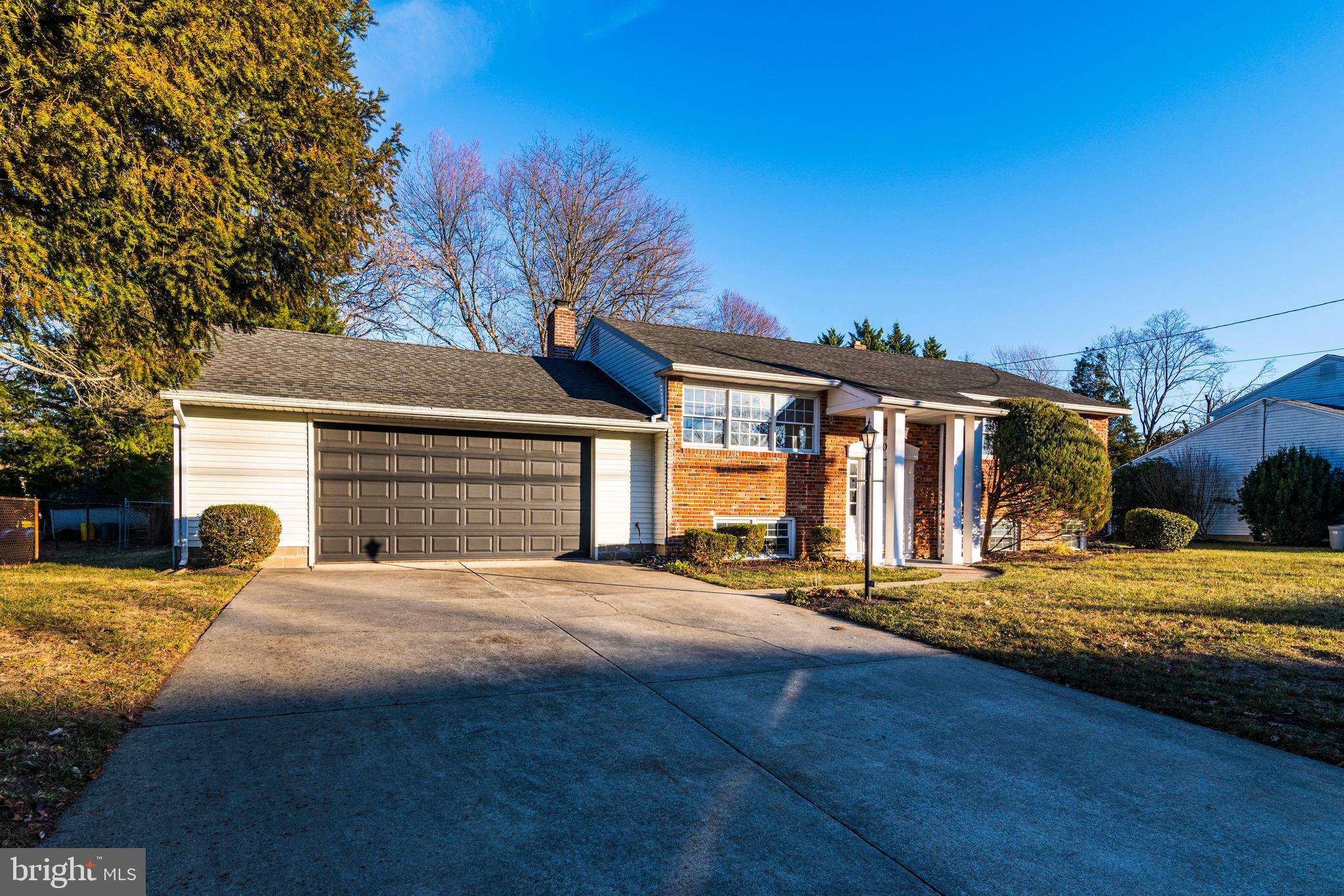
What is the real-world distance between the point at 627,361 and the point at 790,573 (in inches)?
232

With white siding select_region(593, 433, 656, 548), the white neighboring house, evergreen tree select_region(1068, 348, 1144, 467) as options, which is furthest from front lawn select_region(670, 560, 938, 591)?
evergreen tree select_region(1068, 348, 1144, 467)

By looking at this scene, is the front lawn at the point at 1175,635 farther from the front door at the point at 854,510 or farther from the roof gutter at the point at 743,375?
the roof gutter at the point at 743,375

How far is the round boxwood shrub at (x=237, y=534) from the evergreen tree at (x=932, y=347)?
26.7m

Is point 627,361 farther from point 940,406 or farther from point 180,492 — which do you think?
point 180,492

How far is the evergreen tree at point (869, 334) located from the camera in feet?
93.4

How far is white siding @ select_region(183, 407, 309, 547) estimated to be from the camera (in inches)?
405

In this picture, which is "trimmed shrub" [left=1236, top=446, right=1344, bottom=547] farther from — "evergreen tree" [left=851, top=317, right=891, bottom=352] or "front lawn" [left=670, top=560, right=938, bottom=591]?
"front lawn" [left=670, top=560, right=938, bottom=591]

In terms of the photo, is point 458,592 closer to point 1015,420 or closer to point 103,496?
point 1015,420

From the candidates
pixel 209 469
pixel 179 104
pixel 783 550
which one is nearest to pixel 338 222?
pixel 179 104

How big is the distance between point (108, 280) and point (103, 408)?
11.0m

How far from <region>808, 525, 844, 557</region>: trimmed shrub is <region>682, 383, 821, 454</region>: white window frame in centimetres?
164

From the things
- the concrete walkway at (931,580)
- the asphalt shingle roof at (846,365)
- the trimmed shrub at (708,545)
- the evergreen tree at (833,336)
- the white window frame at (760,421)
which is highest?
the evergreen tree at (833,336)

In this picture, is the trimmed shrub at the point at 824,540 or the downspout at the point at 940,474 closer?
the trimmed shrub at the point at 824,540

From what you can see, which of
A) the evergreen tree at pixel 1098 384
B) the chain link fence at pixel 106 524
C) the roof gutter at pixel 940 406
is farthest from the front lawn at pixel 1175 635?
the evergreen tree at pixel 1098 384
